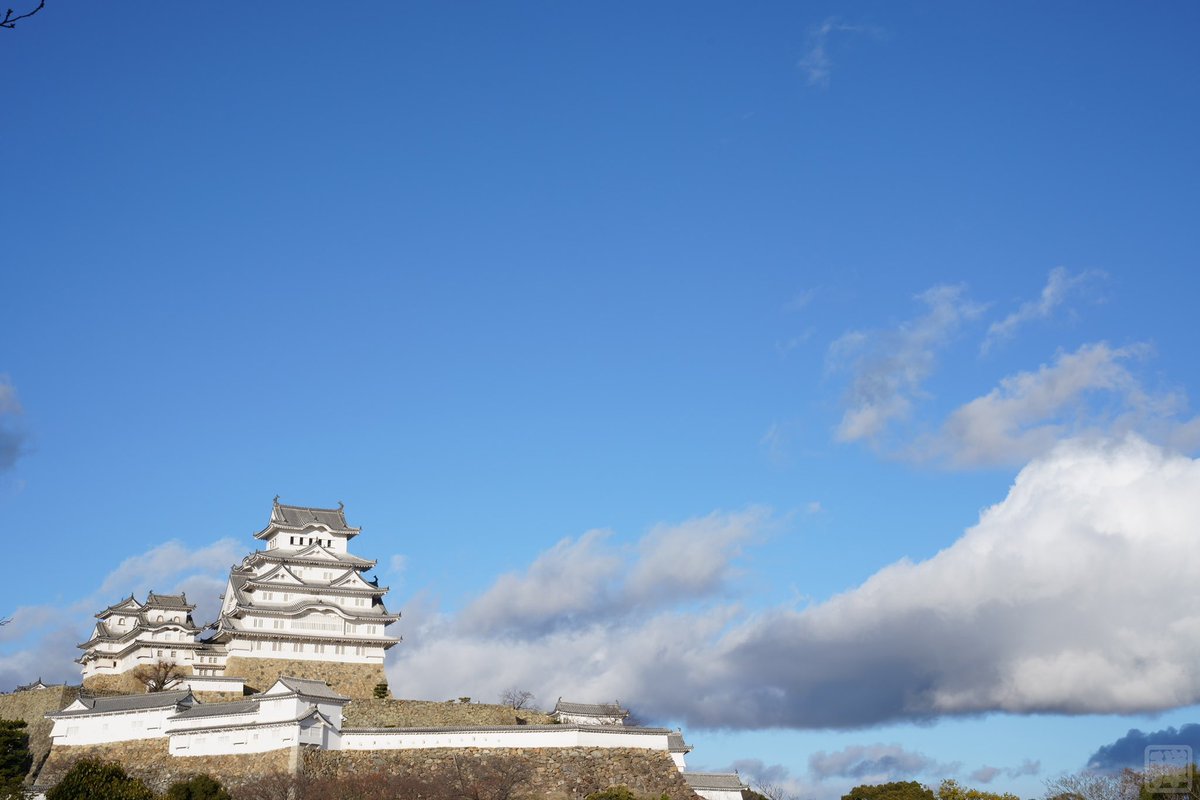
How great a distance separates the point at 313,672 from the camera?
61.8 meters

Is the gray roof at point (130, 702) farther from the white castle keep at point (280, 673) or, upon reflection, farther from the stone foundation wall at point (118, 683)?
the stone foundation wall at point (118, 683)

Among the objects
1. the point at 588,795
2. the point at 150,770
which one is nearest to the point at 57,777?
the point at 150,770

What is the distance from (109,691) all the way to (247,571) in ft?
30.9

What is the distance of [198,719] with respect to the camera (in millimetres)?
49938

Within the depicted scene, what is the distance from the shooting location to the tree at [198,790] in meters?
44.9

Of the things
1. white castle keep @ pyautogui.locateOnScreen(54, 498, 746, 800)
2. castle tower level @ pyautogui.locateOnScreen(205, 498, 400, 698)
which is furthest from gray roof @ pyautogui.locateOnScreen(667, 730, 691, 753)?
castle tower level @ pyautogui.locateOnScreen(205, 498, 400, 698)

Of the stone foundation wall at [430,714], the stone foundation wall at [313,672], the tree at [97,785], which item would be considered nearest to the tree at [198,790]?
the tree at [97,785]

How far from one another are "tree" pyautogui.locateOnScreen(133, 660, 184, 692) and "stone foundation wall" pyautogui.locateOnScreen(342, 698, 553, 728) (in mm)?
11129

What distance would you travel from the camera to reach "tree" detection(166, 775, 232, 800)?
147 ft

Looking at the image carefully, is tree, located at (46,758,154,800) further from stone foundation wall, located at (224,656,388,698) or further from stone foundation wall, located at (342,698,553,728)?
stone foundation wall, located at (224,656,388,698)

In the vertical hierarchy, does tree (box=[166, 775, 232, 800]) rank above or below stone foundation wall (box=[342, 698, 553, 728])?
below

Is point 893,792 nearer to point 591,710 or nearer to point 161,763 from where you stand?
point 591,710

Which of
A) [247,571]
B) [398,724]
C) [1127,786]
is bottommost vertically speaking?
[1127,786]

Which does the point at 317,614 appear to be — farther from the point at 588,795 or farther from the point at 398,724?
the point at 588,795
